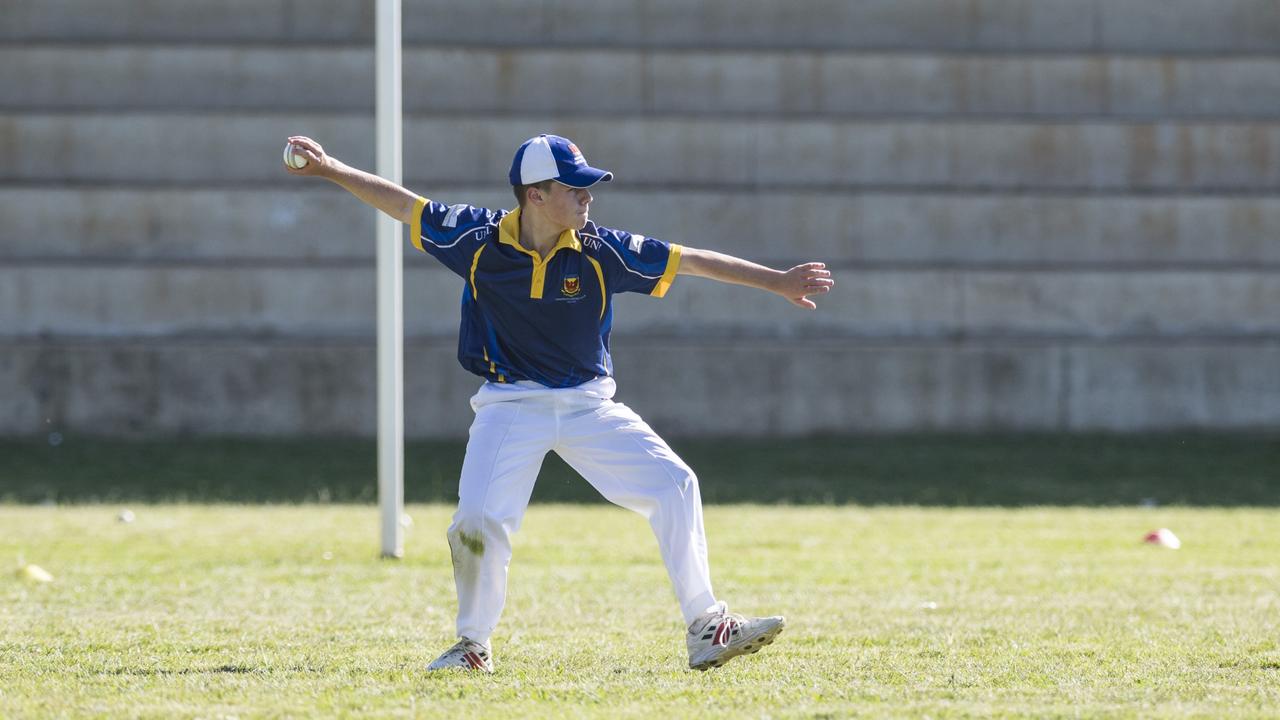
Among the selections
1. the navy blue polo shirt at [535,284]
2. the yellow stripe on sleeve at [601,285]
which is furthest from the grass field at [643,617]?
the yellow stripe on sleeve at [601,285]

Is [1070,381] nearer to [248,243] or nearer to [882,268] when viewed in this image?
[882,268]

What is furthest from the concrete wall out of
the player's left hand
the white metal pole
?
the player's left hand

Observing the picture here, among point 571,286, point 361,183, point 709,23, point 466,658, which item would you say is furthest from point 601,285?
point 709,23

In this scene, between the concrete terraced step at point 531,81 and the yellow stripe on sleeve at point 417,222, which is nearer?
the yellow stripe on sleeve at point 417,222

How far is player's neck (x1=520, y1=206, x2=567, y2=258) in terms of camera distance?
593cm

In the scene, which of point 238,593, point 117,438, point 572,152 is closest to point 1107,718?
point 572,152

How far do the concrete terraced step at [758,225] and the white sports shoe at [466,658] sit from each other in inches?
524

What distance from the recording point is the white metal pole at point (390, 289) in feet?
31.7

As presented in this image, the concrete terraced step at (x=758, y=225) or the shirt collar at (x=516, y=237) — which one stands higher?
the shirt collar at (x=516, y=237)

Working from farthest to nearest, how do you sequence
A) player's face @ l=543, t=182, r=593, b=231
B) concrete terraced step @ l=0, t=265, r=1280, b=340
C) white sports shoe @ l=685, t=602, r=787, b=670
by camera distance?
1. concrete terraced step @ l=0, t=265, r=1280, b=340
2. player's face @ l=543, t=182, r=593, b=231
3. white sports shoe @ l=685, t=602, r=787, b=670

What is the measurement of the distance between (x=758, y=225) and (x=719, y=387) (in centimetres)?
231

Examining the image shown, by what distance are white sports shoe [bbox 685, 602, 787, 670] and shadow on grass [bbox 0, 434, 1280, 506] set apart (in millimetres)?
8095

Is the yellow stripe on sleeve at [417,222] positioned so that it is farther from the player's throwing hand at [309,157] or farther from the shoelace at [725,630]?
the shoelace at [725,630]

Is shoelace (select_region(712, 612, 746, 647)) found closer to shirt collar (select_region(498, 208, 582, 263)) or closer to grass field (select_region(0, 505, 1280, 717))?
grass field (select_region(0, 505, 1280, 717))
